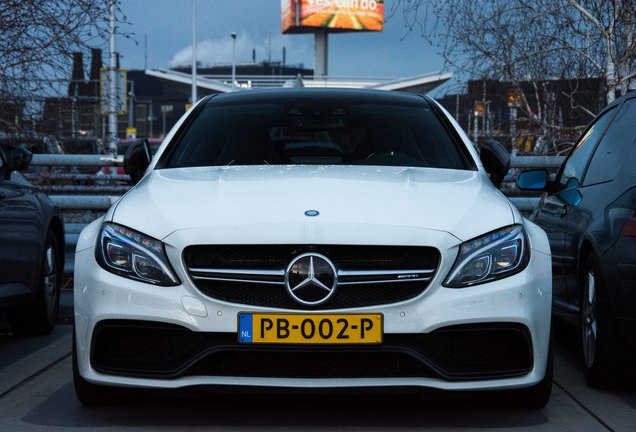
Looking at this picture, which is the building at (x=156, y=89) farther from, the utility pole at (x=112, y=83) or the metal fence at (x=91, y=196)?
the metal fence at (x=91, y=196)

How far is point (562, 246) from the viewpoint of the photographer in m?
6.73

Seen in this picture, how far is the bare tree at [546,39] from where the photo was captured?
1200 centimetres

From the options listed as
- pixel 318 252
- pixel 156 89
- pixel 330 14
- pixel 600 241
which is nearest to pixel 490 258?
pixel 318 252

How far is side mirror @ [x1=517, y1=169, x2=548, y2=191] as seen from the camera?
23.1 ft

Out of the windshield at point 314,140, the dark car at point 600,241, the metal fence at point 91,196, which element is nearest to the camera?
the dark car at point 600,241

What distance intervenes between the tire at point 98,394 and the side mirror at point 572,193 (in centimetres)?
271

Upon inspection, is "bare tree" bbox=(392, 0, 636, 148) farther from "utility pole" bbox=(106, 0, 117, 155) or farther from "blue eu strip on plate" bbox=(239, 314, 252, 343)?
"blue eu strip on plate" bbox=(239, 314, 252, 343)

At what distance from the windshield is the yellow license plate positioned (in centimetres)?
155

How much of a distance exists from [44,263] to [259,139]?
2054mm

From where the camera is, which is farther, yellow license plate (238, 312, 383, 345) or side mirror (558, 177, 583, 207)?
side mirror (558, 177, 583, 207)

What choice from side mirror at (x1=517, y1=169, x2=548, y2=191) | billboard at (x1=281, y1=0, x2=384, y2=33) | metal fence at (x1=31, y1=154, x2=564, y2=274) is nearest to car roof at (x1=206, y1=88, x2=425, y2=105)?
side mirror at (x1=517, y1=169, x2=548, y2=191)

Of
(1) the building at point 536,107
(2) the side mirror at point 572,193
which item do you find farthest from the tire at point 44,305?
(1) the building at point 536,107

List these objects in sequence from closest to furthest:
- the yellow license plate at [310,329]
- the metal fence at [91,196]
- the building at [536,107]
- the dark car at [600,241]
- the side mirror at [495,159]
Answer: the yellow license plate at [310,329] → the dark car at [600,241] → the side mirror at [495,159] → the metal fence at [91,196] → the building at [536,107]

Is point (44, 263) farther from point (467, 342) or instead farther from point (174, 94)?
point (174, 94)
